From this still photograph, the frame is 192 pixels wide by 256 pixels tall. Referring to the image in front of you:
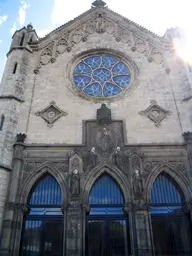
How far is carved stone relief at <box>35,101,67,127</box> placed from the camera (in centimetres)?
1287

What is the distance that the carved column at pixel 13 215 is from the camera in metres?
9.42

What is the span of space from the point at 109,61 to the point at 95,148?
6.54 metres

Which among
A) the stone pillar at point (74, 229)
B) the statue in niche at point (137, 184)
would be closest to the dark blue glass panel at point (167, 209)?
the statue in niche at point (137, 184)

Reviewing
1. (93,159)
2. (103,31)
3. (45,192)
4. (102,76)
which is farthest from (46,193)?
(103,31)

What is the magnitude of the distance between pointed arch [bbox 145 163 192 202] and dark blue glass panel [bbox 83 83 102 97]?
5.41m

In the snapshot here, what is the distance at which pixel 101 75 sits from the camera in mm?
15078

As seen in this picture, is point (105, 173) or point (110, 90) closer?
point (105, 173)

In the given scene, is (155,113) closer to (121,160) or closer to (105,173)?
(121,160)

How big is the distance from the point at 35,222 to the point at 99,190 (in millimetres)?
3014

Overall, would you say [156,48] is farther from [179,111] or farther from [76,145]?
[76,145]

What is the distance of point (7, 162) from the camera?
439 inches

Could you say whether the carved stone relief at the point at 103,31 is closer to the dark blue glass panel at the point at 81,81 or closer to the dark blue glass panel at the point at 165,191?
the dark blue glass panel at the point at 81,81

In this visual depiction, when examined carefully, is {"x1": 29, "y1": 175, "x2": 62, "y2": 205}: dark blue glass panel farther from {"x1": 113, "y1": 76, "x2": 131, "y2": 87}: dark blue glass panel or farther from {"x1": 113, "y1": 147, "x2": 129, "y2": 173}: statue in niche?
{"x1": 113, "y1": 76, "x2": 131, "y2": 87}: dark blue glass panel

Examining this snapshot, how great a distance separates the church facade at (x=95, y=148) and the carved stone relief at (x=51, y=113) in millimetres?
55
